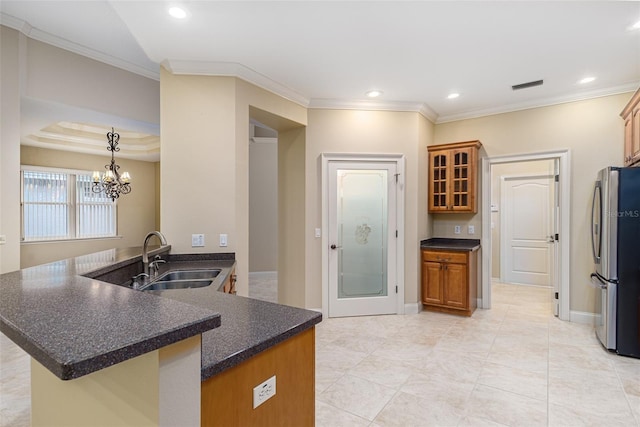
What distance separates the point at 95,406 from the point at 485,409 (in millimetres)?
2326

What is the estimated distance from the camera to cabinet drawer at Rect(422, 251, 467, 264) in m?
4.02

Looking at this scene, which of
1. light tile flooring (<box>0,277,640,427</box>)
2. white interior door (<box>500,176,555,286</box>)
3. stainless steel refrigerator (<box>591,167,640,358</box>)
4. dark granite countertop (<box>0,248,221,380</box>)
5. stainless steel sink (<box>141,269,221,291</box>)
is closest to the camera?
dark granite countertop (<box>0,248,221,380</box>)

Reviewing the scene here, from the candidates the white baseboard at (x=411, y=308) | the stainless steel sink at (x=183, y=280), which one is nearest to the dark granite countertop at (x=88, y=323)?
the stainless steel sink at (x=183, y=280)

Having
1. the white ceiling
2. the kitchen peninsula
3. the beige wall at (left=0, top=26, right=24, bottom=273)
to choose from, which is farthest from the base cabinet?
the beige wall at (left=0, top=26, right=24, bottom=273)

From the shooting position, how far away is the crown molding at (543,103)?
3.61 metres

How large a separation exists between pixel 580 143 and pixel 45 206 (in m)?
9.26

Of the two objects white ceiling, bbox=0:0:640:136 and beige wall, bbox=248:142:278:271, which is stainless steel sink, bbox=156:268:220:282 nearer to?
white ceiling, bbox=0:0:640:136

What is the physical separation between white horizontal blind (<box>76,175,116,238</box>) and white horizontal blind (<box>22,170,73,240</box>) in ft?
0.69

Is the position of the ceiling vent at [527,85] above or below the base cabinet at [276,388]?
above

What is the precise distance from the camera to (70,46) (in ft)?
10.4

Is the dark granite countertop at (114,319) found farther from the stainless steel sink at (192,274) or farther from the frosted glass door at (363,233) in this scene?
the frosted glass door at (363,233)

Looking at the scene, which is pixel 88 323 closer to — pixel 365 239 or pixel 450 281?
pixel 365 239

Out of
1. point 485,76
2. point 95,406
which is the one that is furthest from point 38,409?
point 485,76

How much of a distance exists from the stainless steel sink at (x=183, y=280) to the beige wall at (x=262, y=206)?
4247 millimetres
